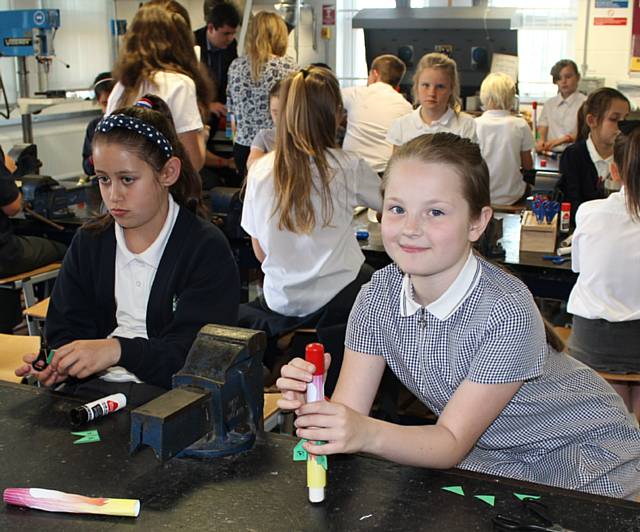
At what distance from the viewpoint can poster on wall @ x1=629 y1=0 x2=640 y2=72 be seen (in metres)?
6.04

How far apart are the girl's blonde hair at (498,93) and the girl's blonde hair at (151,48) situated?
186cm

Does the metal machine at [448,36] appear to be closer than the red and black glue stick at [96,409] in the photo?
No

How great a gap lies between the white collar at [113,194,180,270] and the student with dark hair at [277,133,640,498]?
1.96 feet

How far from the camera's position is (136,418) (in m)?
1.22

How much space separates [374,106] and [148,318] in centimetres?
356

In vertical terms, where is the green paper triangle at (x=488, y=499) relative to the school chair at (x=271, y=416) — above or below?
above

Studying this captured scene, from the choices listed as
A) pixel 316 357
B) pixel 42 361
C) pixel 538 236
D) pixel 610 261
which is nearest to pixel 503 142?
pixel 538 236

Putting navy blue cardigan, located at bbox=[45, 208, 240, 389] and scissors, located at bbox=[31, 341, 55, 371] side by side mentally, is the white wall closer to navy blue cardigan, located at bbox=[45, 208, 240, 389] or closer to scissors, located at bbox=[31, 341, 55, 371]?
navy blue cardigan, located at bbox=[45, 208, 240, 389]

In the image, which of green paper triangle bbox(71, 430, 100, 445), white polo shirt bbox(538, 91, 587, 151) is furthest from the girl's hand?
white polo shirt bbox(538, 91, 587, 151)

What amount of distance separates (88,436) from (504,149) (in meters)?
3.67

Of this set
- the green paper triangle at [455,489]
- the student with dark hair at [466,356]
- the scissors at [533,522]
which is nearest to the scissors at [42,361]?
the student with dark hair at [466,356]

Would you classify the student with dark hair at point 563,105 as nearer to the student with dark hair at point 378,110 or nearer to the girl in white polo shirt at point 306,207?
the student with dark hair at point 378,110

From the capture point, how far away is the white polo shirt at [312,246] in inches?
116

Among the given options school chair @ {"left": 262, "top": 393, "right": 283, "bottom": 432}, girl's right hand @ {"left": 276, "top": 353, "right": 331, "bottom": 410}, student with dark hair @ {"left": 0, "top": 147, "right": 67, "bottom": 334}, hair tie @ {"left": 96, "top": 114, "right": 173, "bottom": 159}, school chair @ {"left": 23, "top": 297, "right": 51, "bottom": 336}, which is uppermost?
hair tie @ {"left": 96, "top": 114, "right": 173, "bottom": 159}
